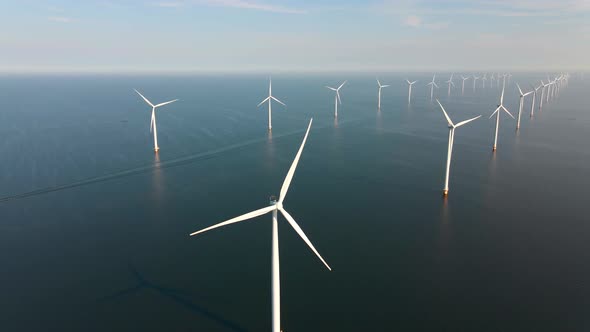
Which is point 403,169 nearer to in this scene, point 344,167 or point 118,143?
point 344,167

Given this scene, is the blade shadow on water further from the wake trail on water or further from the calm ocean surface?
the wake trail on water

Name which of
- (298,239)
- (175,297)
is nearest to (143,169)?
(298,239)

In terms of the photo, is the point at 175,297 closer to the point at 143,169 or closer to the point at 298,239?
the point at 298,239

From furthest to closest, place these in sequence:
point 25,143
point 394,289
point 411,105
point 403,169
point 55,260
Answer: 1. point 411,105
2. point 25,143
3. point 403,169
4. point 55,260
5. point 394,289

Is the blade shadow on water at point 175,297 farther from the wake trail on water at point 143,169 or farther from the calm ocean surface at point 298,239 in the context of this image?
the wake trail on water at point 143,169

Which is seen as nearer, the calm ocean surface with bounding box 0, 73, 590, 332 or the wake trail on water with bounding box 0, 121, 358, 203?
the calm ocean surface with bounding box 0, 73, 590, 332

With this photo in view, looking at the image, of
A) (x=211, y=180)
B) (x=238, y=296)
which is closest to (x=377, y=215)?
(x=238, y=296)

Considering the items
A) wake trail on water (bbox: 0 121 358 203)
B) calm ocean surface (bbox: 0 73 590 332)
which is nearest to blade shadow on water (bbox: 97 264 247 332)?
calm ocean surface (bbox: 0 73 590 332)
